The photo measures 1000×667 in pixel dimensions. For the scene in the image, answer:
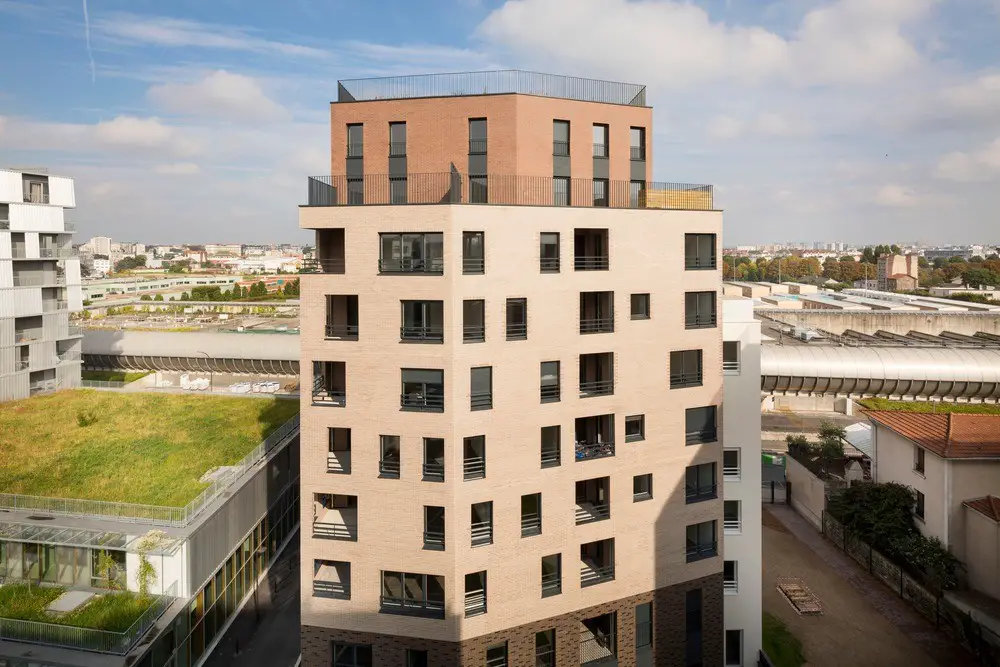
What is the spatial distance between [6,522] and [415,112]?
25.2 metres

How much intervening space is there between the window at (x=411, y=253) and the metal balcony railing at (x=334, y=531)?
10305 millimetres


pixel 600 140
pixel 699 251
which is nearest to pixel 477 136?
pixel 600 140

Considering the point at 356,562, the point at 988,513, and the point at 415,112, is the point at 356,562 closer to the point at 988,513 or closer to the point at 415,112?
the point at 415,112

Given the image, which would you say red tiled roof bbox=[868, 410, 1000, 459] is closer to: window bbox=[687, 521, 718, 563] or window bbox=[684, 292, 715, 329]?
window bbox=[687, 521, 718, 563]

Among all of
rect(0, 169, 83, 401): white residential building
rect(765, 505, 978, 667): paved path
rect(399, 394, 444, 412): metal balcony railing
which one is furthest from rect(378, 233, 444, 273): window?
rect(0, 169, 83, 401): white residential building

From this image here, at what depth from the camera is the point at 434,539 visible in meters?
24.3

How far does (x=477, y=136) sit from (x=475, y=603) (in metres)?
18.9

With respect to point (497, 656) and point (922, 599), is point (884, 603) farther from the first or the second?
point (497, 656)

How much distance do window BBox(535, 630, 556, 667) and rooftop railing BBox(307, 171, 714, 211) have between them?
17.2 m

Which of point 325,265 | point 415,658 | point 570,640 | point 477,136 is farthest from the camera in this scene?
point 477,136

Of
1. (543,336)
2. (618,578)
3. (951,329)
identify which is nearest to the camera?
(543,336)

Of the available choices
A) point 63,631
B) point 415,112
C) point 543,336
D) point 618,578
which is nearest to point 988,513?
point 618,578

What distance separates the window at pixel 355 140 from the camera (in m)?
28.2

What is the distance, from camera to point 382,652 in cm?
2477
